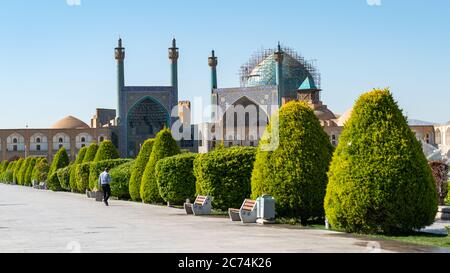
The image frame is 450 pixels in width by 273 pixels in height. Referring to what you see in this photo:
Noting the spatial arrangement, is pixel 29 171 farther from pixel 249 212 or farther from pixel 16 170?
pixel 249 212

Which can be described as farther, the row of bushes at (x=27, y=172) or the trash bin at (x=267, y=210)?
the row of bushes at (x=27, y=172)

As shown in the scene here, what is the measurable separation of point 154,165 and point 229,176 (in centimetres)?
536

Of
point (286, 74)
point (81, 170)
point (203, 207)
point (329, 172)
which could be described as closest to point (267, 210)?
point (329, 172)

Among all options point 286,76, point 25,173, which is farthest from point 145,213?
point 286,76

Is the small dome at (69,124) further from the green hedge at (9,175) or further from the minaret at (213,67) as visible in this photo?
the green hedge at (9,175)

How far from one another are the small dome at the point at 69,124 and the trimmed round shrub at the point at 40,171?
44.0 metres

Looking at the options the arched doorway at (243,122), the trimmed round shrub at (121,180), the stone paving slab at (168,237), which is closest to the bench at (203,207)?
the stone paving slab at (168,237)

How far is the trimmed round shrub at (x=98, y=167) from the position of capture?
2694 cm

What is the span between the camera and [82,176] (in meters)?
30.5

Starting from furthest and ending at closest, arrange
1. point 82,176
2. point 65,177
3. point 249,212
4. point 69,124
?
point 69,124
point 65,177
point 82,176
point 249,212

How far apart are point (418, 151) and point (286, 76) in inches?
2867

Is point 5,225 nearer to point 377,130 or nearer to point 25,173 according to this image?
point 377,130

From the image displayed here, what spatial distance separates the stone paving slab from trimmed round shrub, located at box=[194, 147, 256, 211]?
128 cm
